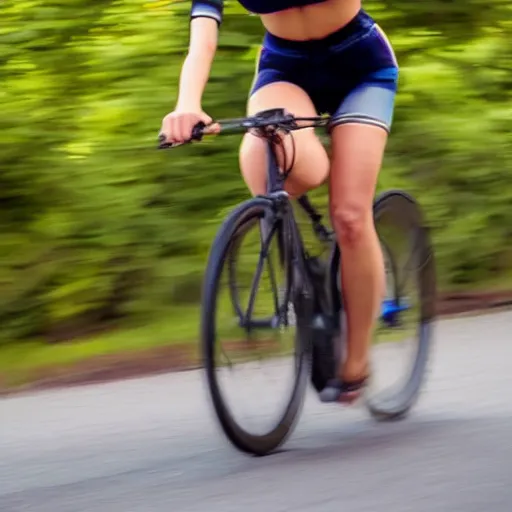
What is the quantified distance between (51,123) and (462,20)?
2839 millimetres

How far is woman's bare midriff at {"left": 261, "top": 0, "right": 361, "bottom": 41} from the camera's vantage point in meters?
4.77

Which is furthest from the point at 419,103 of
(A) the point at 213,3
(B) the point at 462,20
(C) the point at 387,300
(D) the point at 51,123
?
(A) the point at 213,3

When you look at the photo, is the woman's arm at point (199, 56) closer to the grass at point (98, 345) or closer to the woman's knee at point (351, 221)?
the woman's knee at point (351, 221)

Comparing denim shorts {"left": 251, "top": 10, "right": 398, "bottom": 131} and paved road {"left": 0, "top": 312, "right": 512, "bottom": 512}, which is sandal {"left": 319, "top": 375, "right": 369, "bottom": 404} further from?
denim shorts {"left": 251, "top": 10, "right": 398, "bottom": 131}

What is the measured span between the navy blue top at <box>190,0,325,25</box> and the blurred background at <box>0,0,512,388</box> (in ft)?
7.61

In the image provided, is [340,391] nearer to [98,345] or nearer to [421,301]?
[421,301]

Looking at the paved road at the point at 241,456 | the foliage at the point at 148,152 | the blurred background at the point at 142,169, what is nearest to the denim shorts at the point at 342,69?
the paved road at the point at 241,456

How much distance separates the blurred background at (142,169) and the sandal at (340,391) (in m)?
1.79

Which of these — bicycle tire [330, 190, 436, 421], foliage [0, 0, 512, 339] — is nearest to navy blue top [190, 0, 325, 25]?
bicycle tire [330, 190, 436, 421]

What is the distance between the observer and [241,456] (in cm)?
481

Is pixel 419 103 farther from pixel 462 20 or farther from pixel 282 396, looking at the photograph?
pixel 282 396

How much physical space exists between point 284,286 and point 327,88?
0.64m

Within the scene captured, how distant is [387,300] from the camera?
5.57 meters

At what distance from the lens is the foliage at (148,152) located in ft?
24.2
